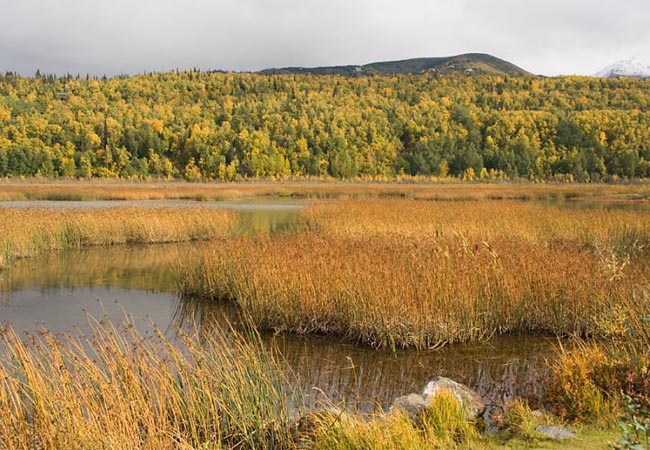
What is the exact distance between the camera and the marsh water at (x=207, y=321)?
7.14 metres

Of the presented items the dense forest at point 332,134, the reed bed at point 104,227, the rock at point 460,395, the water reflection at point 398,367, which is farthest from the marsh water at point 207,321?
the dense forest at point 332,134

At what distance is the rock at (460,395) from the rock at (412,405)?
7 cm

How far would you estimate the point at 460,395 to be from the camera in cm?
593

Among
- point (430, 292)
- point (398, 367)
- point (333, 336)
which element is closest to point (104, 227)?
point (333, 336)

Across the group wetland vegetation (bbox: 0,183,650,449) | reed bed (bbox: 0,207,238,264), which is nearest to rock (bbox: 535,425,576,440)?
wetland vegetation (bbox: 0,183,650,449)

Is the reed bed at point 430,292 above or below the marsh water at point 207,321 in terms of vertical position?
above

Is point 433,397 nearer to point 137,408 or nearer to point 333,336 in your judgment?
point 137,408

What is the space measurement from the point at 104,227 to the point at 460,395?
1733cm

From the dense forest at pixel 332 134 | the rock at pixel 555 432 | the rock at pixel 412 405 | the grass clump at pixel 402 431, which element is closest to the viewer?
the grass clump at pixel 402 431

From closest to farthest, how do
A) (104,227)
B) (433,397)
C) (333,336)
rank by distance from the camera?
1. (433,397)
2. (333,336)
3. (104,227)

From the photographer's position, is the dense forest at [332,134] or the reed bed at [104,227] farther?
the dense forest at [332,134]

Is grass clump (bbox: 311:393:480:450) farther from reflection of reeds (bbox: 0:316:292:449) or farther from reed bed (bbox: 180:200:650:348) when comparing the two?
reed bed (bbox: 180:200:650:348)

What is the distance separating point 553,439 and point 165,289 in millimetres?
10130

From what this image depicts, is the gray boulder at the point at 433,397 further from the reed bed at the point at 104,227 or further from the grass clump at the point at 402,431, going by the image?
the reed bed at the point at 104,227
